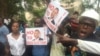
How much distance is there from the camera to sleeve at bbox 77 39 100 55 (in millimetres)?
3285

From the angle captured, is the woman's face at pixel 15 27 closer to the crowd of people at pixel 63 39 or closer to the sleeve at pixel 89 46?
the crowd of people at pixel 63 39

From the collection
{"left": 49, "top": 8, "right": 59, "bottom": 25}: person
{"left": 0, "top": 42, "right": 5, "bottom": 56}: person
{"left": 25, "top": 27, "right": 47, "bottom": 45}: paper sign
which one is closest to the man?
{"left": 49, "top": 8, "right": 59, "bottom": 25}: person

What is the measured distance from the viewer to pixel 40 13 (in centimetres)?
358

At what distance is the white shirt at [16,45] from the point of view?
366cm

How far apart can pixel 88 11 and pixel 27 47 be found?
70 cm

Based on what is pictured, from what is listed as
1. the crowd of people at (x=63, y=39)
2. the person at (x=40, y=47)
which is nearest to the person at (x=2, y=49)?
the crowd of people at (x=63, y=39)

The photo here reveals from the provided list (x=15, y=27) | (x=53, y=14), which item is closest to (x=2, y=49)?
(x=15, y=27)

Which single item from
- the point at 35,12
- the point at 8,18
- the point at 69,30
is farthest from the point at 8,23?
the point at 69,30

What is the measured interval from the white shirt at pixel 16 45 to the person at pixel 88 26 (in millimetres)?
580

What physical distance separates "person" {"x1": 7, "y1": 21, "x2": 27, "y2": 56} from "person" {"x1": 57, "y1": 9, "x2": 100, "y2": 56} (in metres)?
0.57

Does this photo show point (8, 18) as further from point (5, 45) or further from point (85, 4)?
point (85, 4)

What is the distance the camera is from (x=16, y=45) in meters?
3.67

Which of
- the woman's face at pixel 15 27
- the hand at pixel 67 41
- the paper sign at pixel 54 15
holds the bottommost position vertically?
the hand at pixel 67 41

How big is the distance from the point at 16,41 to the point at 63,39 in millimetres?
545
